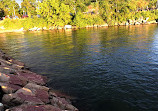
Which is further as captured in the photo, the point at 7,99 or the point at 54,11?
the point at 54,11

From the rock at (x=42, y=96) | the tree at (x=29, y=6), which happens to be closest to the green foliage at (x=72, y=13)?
the tree at (x=29, y=6)

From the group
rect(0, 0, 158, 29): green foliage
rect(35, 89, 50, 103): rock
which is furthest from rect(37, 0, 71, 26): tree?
rect(35, 89, 50, 103): rock

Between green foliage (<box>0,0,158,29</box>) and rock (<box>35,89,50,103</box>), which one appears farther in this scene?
green foliage (<box>0,0,158,29</box>)

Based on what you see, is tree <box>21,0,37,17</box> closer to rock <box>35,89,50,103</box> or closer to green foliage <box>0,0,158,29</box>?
green foliage <box>0,0,158,29</box>

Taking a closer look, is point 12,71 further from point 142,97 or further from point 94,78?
point 142,97

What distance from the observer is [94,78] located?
54.6 ft

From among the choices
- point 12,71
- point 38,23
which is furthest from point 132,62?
point 38,23

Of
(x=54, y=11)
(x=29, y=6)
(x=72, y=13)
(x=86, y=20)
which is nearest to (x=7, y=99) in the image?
(x=54, y=11)

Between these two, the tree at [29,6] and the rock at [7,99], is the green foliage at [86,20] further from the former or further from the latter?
the rock at [7,99]

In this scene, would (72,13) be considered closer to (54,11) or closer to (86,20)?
(86,20)

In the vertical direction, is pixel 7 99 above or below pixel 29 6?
below

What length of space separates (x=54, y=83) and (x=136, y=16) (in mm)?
132709

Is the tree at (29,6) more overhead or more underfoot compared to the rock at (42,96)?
more overhead

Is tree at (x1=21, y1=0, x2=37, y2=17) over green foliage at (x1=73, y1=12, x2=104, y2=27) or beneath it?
over
